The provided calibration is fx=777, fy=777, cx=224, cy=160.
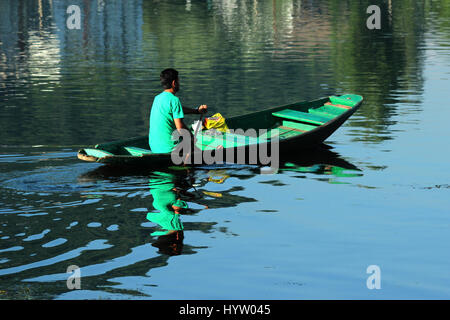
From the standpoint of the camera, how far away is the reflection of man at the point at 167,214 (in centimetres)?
1088

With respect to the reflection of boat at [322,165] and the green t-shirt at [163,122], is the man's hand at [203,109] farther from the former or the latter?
the reflection of boat at [322,165]

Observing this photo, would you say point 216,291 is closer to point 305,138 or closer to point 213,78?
point 305,138

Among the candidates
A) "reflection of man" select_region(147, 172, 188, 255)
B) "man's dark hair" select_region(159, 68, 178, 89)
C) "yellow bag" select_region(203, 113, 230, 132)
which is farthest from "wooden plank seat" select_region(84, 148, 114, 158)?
"yellow bag" select_region(203, 113, 230, 132)

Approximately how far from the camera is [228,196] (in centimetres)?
1357

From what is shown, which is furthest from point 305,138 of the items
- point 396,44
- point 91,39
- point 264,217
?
point 91,39

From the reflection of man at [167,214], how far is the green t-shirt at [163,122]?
1.82 ft

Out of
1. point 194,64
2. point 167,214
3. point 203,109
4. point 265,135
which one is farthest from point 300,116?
point 194,64

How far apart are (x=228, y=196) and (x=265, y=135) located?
4.58 meters

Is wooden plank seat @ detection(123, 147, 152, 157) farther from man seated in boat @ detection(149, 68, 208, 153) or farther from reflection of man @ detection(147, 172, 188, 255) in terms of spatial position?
reflection of man @ detection(147, 172, 188, 255)

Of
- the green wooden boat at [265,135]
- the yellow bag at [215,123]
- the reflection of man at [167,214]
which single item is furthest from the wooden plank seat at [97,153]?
the yellow bag at [215,123]

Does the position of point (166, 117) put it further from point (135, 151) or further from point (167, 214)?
point (167, 214)

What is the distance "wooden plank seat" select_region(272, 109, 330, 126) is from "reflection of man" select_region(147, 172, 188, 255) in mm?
4636
